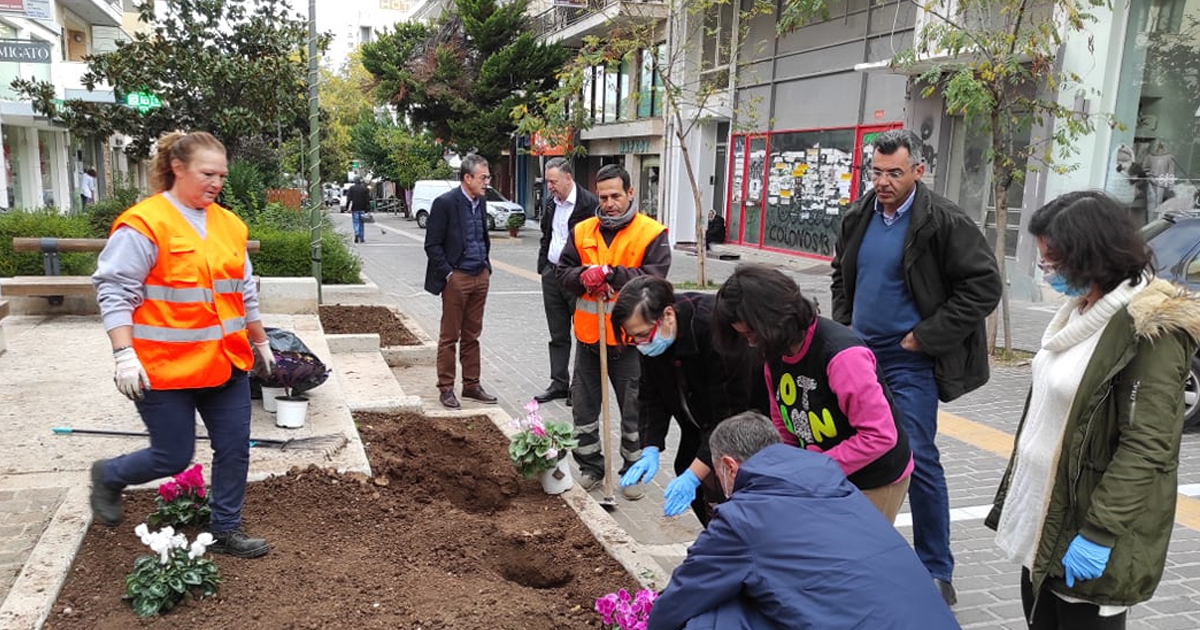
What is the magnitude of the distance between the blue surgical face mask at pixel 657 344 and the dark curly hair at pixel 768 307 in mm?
723

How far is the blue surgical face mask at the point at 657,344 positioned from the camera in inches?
137

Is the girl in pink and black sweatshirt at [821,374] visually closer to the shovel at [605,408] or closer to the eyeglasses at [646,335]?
the eyeglasses at [646,335]

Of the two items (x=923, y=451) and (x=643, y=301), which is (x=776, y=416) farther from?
(x=923, y=451)

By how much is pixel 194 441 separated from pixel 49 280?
612cm

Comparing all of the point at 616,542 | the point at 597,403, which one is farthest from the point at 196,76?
the point at 616,542

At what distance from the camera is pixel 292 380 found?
523cm

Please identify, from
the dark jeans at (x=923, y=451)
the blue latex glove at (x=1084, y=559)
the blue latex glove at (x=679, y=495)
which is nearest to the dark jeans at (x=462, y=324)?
the dark jeans at (x=923, y=451)

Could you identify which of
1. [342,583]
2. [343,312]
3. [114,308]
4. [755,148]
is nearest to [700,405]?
[342,583]

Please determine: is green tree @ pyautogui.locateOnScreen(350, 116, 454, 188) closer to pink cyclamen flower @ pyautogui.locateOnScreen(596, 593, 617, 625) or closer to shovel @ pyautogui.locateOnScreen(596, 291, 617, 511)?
shovel @ pyautogui.locateOnScreen(596, 291, 617, 511)

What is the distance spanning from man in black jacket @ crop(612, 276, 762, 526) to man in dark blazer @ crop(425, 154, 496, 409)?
10.1ft

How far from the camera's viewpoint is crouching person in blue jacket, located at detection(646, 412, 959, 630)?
1.89 m

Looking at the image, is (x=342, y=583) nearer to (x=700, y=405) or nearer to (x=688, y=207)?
(x=700, y=405)

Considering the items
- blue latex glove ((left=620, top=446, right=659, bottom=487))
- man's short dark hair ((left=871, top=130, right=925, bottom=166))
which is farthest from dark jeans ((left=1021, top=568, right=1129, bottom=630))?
man's short dark hair ((left=871, top=130, right=925, bottom=166))

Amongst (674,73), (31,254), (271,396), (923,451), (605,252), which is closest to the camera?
(923,451)
